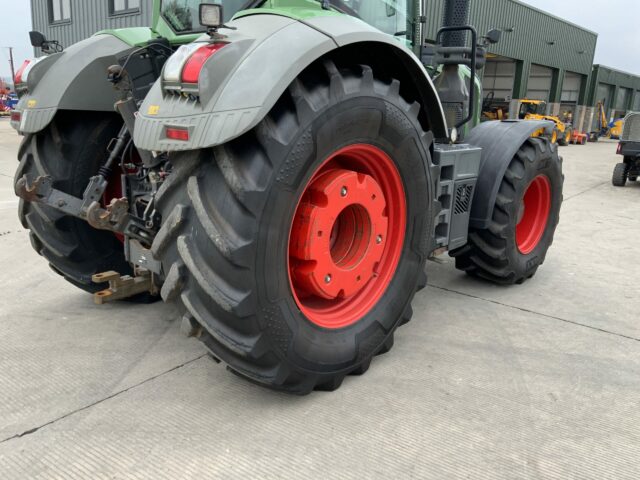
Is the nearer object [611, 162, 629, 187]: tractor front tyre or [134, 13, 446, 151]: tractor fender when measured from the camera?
[134, 13, 446, 151]: tractor fender

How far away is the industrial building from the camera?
52.2 feet

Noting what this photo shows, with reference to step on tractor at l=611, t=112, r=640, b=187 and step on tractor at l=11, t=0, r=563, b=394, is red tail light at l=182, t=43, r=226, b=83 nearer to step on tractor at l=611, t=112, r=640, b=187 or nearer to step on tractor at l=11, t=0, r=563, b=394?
step on tractor at l=11, t=0, r=563, b=394

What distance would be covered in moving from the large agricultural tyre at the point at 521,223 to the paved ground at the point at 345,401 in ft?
0.98

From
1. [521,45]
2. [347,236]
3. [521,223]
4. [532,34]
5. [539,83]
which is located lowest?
[521,223]

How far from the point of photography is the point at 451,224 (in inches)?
130

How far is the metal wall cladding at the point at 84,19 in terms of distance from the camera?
539 inches

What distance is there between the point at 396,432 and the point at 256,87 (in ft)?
4.91

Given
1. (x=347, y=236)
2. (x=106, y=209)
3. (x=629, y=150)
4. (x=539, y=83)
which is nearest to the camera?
(x=106, y=209)

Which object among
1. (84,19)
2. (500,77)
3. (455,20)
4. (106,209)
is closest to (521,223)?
(455,20)

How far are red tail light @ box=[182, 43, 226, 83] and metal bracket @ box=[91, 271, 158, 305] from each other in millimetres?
1361

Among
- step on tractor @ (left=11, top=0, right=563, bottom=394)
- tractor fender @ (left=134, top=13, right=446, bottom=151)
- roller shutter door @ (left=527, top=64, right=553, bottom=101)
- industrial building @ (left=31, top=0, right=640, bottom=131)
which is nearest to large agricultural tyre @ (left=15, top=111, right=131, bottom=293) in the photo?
step on tractor @ (left=11, top=0, right=563, bottom=394)

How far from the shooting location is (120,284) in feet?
10.00

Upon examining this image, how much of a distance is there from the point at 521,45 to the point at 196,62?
26.5 meters

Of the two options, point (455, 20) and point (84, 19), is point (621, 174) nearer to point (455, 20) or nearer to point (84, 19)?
point (455, 20)
